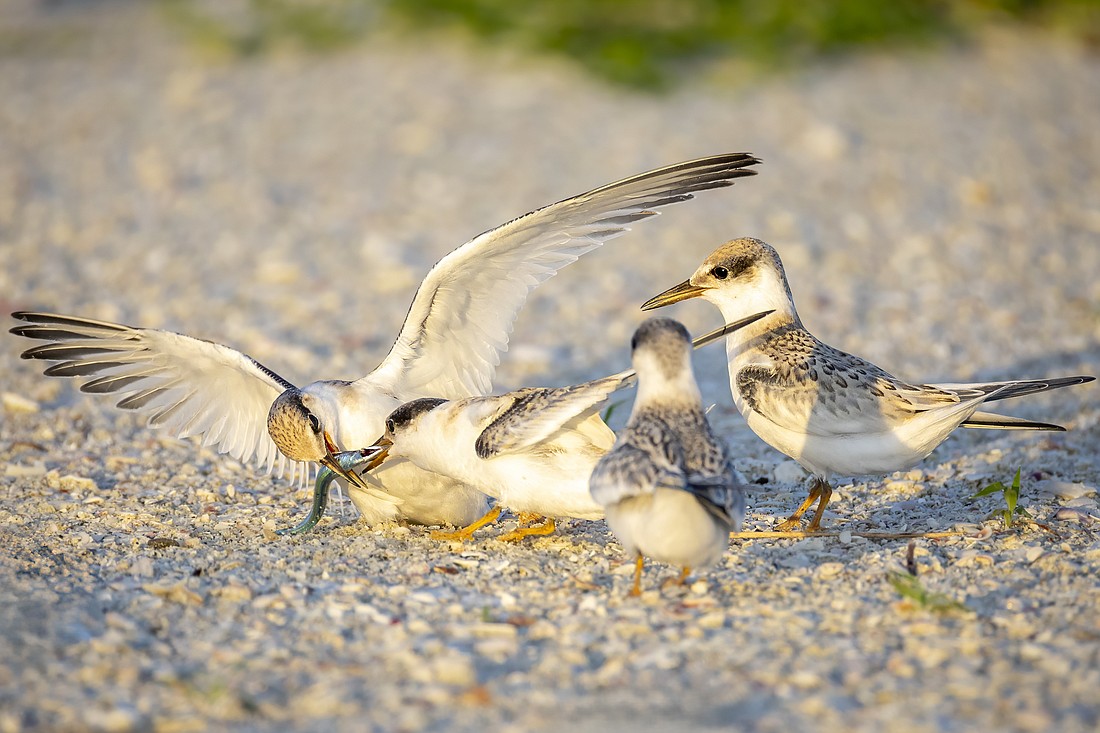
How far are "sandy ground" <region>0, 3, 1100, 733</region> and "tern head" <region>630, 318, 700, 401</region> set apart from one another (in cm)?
70

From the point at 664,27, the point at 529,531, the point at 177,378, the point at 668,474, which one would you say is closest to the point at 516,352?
the point at 177,378

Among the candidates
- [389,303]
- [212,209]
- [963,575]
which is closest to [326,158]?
[212,209]

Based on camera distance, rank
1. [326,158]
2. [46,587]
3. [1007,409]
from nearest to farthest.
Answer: [46,587] → [1007,409] → [326,158]

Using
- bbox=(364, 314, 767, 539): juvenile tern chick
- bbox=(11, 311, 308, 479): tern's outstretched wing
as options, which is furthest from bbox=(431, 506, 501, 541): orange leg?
bbox=(11, 311, 308, 479): tern's outstretched wing

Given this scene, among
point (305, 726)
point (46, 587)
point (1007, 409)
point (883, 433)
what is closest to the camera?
point (305, 726)

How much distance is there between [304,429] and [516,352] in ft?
8.61

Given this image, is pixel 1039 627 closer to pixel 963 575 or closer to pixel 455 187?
pixel 963 575

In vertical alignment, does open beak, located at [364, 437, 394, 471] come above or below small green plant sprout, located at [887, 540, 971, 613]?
above

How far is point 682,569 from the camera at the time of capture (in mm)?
4273

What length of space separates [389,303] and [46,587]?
4.40m

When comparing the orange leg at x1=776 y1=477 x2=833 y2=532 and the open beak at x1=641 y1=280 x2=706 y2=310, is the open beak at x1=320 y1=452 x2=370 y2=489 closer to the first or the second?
the open beak at x1=641 y1=280 x2=706 y2=310

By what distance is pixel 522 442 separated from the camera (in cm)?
450

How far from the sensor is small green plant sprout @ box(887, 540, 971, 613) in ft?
12.7

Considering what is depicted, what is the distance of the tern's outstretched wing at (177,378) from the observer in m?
5.29
